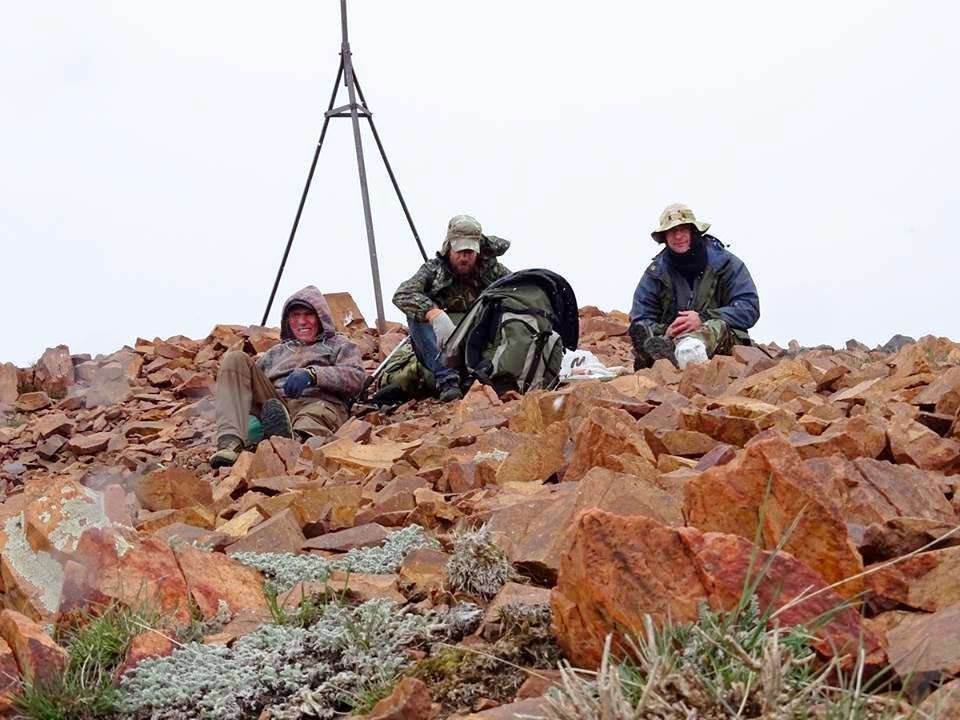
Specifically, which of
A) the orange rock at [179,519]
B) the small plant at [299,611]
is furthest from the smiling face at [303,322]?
the small plant at [299,611]

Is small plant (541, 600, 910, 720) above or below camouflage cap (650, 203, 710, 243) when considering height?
below

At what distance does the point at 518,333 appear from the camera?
8406 millimetres

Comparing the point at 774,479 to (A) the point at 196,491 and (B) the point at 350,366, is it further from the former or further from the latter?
(B) the point at 350,366

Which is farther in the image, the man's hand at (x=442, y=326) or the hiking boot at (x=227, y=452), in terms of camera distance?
the man's hand at (x=442, y=326)

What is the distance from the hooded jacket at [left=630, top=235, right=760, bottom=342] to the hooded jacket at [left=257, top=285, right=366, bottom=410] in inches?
75.7

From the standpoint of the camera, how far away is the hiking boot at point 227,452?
761 cm

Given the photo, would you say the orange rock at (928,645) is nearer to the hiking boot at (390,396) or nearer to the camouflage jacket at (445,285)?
the camouflage jacket at (445,285)

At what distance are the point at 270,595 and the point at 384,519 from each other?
0.93 m

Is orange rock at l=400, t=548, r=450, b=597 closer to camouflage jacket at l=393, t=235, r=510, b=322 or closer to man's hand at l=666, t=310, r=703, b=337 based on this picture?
man's hand at l=666, t=310, r=703, b=337

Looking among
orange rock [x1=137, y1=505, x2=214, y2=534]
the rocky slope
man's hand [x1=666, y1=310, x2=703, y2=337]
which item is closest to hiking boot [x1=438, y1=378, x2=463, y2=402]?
man's hand [x1=666, y1=310, x2=703, y2=337]

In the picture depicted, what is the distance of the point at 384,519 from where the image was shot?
4254 mm

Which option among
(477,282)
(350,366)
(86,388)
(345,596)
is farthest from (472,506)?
(86,388)

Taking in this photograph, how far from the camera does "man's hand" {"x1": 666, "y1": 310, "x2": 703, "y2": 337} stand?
883cm

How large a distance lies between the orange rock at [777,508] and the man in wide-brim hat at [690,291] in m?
5.89
